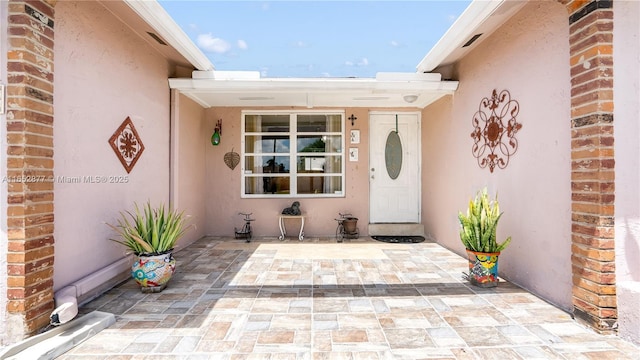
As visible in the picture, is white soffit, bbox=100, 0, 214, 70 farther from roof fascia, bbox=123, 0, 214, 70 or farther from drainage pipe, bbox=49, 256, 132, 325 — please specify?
drainage pipe, bbox=49, 256, 132, 325

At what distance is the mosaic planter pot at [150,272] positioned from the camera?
2961 mm

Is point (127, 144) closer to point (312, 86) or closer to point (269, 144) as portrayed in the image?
point (312, 86)

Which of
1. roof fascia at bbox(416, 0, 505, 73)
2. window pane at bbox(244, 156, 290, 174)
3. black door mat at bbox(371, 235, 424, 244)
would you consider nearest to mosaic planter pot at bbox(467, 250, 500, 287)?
black door mat at bbox(371, 235, 424, 244)

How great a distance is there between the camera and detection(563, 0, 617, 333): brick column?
2195 mm

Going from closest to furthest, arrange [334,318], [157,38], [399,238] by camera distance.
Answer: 1. [334,318]
2. [157,38]
3. [399,238]

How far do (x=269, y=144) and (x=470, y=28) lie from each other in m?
3.97

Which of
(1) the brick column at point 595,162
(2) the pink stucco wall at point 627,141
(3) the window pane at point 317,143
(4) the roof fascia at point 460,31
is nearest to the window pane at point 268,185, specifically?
(3) the window pane at point 317,143

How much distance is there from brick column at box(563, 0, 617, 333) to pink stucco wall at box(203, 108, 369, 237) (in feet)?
12.6

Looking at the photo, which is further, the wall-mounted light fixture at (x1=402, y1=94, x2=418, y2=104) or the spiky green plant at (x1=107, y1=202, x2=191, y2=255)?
the wall-mounted light fixture at (x1=402, y1=94, x2=418, y2=104)

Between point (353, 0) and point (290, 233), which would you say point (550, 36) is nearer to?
point (353, 0)

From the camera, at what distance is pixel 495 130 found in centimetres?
362

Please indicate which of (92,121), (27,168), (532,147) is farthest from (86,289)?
(532,147)

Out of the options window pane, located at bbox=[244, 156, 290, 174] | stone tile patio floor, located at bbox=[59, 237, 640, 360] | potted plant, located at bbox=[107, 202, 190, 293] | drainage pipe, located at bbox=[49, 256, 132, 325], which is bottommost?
stone tile patio floor, located at bbox=[59, 237, 640, 360]

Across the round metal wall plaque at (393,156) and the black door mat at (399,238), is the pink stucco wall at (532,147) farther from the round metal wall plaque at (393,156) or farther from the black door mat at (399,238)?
the round metal wall plaque at (393,156)
